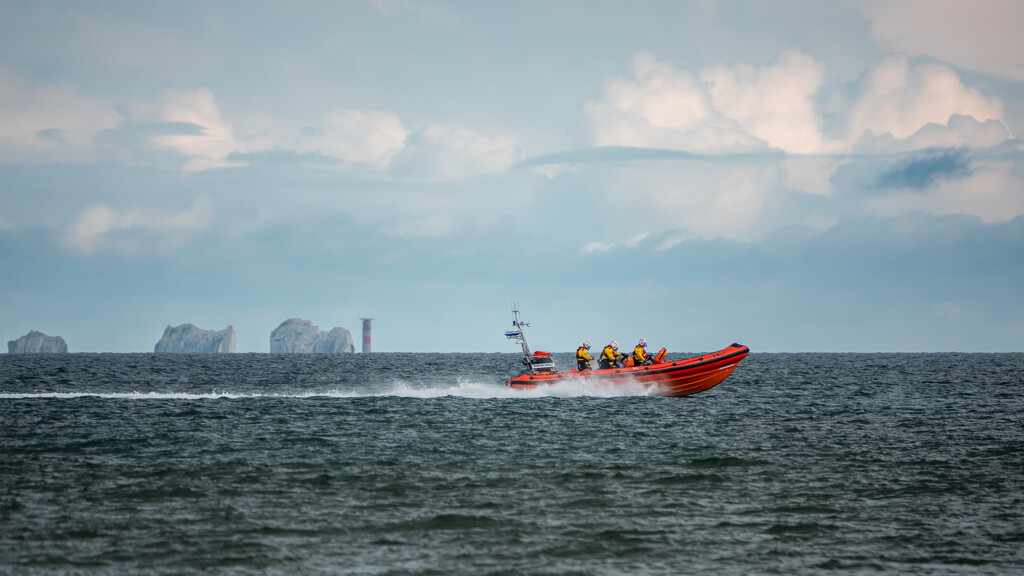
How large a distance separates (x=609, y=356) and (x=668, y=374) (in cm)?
265

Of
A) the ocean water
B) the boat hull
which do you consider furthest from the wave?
the ocean water

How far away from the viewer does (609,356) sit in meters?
35.1

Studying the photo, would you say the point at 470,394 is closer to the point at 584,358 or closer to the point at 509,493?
the point at 584,358

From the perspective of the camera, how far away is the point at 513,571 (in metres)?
11.3

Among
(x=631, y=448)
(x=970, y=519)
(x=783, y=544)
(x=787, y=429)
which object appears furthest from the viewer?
(x=787, y=429)

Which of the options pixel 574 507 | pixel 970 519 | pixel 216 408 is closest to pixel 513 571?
pixel 574 507

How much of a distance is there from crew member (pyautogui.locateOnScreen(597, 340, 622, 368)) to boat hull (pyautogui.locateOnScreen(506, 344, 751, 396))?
250 millimetres

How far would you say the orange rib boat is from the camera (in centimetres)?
3519

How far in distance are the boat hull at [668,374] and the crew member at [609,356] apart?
25 cm

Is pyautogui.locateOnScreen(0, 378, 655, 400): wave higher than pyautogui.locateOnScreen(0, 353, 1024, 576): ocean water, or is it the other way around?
pyautogui.locateOnScreen(0, 378, 655, 400): wave

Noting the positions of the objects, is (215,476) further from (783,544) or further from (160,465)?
(783,544)

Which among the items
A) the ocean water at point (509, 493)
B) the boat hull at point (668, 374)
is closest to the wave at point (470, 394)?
the boat hull at point (668, 374)

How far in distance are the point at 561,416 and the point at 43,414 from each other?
63.1 feet

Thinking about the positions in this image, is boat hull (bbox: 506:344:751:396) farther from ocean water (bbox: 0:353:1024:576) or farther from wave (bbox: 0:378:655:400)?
ocean water (bbox: 0:353:1024:576)
